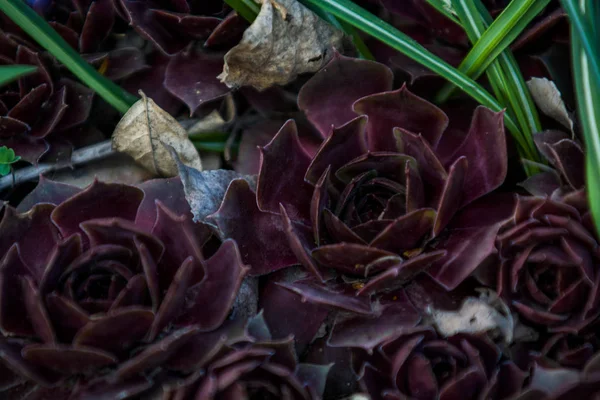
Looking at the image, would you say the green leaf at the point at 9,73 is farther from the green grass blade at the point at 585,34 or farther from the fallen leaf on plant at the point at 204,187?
the green grass blade at the point at 585,34

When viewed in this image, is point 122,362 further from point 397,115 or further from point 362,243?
point 397,115

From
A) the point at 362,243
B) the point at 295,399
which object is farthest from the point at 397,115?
the point at 295,399

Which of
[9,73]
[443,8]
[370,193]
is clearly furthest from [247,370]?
[443,8]

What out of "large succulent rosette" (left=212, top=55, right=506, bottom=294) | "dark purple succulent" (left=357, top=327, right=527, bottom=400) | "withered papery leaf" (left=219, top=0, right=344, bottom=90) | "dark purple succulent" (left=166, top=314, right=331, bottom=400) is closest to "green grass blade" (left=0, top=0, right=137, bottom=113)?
"withered papery leaf" (left=219, top=0, right=344, bottom=90)

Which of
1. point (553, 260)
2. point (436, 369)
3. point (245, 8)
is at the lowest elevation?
point (436, 369)

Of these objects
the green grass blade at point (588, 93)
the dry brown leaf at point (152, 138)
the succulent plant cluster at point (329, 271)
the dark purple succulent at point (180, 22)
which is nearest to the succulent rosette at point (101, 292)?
the succulent plant cluster at point (329, 271)

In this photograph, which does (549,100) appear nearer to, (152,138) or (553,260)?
(553,260)
